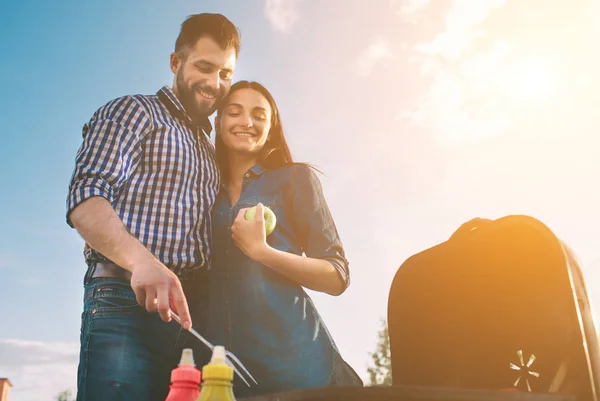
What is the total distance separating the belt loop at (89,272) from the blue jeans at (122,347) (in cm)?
2

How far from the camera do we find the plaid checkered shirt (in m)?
2.25

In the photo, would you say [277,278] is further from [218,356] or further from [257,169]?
[218,356]

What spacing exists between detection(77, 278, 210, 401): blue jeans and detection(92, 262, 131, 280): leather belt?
0.02 meters

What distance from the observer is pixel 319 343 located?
2.42 m

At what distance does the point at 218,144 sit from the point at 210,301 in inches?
33.7

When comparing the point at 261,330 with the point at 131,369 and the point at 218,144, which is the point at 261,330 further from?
the point at 218,144

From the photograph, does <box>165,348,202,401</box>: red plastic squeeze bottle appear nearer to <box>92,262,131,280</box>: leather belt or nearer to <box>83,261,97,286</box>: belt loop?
<box>92,262,131,280</box>: leather belt

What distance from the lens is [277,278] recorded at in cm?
248

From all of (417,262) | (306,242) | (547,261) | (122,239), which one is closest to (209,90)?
(306,242)

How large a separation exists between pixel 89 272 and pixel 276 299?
752 millimetres

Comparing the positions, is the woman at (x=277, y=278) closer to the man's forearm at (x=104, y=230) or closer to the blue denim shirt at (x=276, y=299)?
the blue denim shirt at (x=276, y=299)

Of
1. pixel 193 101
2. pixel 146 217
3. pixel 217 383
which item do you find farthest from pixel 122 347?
pixel 193 101

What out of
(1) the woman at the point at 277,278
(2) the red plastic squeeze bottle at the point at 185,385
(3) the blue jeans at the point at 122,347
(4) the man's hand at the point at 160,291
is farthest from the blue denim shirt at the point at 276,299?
(2) the red plastic squeeze bottle at the point at 185,385

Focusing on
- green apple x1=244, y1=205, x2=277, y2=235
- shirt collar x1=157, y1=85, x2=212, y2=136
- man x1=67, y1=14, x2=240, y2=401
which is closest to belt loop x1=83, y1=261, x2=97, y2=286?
man x1=67, y1=14, x2=240, y2=401
